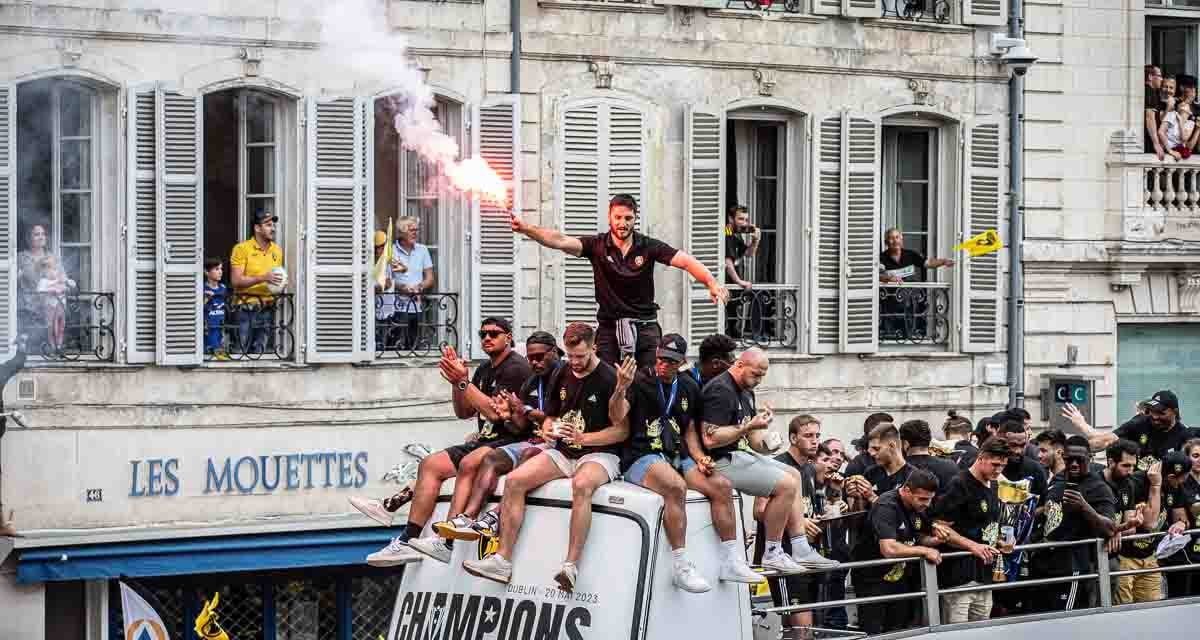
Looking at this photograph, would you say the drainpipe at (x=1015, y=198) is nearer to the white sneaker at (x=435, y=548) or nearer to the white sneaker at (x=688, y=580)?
the white sneaker at (x=435, y=548)

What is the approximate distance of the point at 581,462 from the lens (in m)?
13.4

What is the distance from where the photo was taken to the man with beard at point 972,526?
51.2 ft

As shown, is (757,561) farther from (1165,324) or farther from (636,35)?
(1165,324)

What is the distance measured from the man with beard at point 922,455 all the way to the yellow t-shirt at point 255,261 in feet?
23.5

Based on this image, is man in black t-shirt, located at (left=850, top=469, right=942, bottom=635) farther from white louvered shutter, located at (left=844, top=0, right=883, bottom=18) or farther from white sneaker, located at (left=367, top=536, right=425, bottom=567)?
white louvered shutter, located at (left=844, top=0, right=883, bottom=18)

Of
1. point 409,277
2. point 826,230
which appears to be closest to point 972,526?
point 409,277

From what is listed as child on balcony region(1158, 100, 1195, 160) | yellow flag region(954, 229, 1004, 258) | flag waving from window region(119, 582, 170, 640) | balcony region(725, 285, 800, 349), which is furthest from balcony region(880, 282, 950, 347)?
flag waving from window region(119, 582, 170, 640)

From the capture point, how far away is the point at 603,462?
13.4 metres

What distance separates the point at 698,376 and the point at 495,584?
248 cm

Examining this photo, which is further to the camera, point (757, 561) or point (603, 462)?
point (757, 561)

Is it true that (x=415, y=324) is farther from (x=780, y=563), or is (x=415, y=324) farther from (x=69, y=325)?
(x=780, y=563)

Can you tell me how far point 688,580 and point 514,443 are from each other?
6.18 feet

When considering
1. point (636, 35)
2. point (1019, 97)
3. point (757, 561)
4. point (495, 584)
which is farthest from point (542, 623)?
point (1019, 97)

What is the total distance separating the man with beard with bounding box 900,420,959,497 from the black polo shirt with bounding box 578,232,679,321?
238 cm
